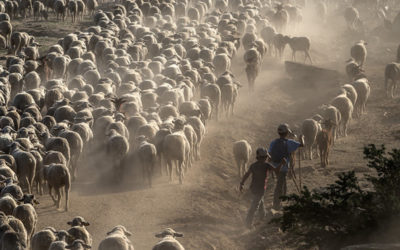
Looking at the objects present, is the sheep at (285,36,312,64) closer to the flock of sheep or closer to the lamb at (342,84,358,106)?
the flock of sheep

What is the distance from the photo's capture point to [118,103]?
72.4 ft

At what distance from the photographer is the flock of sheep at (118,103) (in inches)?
636

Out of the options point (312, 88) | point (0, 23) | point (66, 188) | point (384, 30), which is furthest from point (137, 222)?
point (384, 30)

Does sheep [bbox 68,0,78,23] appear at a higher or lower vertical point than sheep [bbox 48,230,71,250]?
higher

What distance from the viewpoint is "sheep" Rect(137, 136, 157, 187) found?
18.3m

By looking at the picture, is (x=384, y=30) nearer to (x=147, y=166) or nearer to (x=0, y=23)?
(x=0, y=23)

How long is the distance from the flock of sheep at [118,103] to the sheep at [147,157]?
27mm

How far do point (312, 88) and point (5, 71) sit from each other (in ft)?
42.9

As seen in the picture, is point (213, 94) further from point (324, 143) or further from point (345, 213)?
point (345, 213)

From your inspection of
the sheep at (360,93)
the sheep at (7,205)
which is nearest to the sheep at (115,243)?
the sheep at (7,205)

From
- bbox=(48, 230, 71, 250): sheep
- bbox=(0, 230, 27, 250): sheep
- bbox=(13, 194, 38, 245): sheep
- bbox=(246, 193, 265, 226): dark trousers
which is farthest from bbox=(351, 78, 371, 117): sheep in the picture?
bbox=(0, 230, 27, 250): sheep

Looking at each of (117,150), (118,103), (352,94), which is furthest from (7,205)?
(352,94)

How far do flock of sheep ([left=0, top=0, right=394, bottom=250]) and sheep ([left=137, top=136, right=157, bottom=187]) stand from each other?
0.09 feet

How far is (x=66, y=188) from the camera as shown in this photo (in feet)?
53.9
